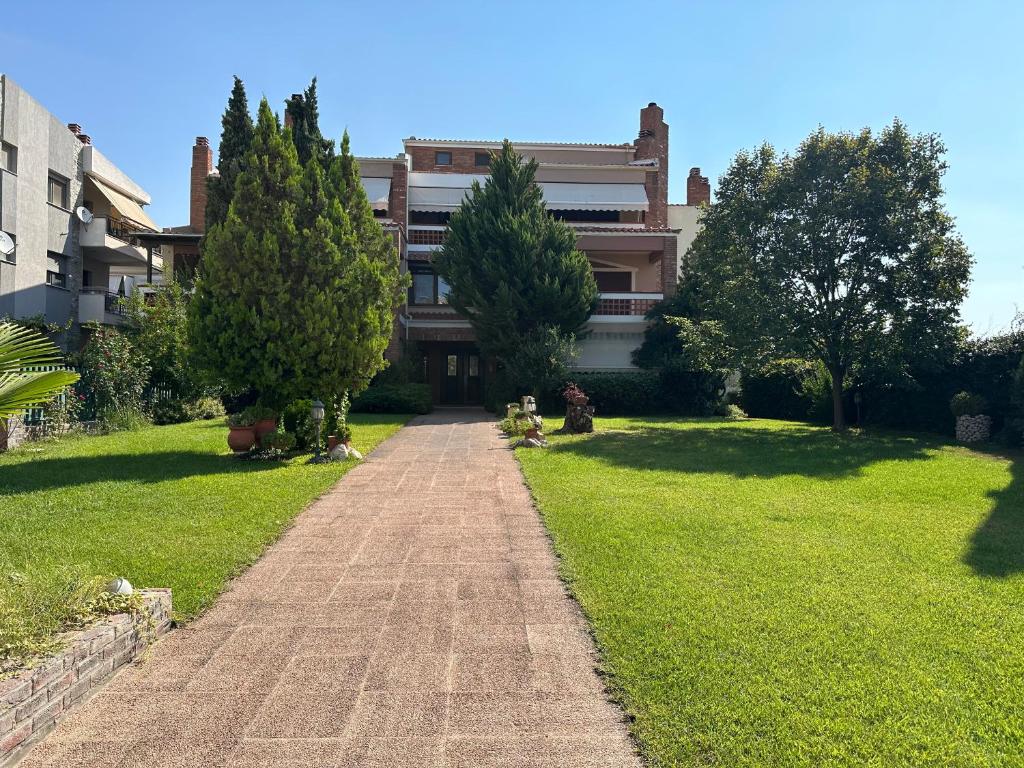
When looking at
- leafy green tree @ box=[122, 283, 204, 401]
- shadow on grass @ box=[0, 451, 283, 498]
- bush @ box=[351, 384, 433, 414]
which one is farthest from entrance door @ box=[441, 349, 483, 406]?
shadow on grass @ box=[0, 451, 283, 498]

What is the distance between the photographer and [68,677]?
3512mm

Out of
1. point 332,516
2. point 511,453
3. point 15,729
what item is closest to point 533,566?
point 332,516

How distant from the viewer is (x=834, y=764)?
9.86ft

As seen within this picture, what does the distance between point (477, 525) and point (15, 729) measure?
16.1ft

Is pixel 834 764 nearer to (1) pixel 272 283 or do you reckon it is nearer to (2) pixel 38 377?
(2) pixel 38 377


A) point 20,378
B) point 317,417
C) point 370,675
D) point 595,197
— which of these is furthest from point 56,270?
point 370,675

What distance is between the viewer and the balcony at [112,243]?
25.0 m

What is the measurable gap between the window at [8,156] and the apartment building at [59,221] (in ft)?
0.10

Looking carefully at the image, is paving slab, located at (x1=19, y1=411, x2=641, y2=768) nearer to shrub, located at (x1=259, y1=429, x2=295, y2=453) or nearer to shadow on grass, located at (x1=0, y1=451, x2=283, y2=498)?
A: shadow on grass, located at (x1=0, y1=451, x2=283, y2=498)

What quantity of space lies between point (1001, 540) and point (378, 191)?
25.9 m

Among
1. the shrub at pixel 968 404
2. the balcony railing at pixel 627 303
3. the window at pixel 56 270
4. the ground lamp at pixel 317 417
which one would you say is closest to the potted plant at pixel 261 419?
the ground lamp at pixel 317 417

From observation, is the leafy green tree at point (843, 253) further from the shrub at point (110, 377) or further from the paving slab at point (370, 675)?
the shrub at point (110, 377)

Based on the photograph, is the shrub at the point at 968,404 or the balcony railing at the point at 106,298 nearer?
the shrub at the point at 968,404

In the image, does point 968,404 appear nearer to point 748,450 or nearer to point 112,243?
point 748,450
